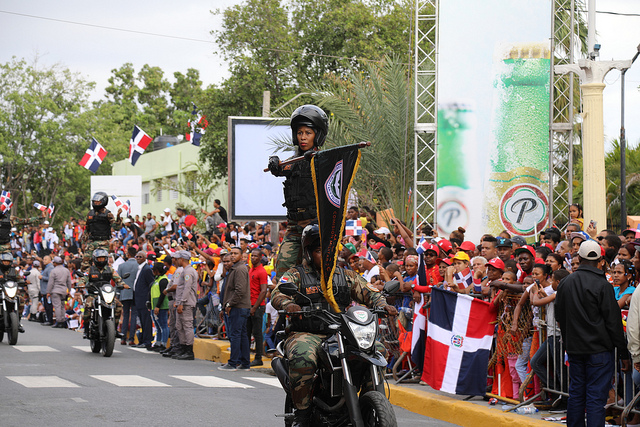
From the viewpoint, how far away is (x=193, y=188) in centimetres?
4384

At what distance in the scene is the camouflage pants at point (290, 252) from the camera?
811 centimetres

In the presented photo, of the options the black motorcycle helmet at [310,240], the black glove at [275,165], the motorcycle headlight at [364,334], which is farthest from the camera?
the black glove at [275,165]

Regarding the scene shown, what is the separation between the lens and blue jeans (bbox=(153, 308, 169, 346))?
1773 centimetres

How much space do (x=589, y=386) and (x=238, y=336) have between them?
302 inches

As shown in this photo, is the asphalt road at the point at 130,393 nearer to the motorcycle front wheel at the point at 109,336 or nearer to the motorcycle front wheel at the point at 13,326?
the motorcycle front wheel at the point at 109,336

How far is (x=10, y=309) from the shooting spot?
1658cm

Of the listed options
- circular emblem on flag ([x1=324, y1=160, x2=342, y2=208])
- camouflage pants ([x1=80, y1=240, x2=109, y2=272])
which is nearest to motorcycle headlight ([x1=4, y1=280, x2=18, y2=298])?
camouflage pants ([x1=80, y1=240, x2=109, y2=272])

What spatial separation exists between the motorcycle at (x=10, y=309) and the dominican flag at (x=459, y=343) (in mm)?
9197

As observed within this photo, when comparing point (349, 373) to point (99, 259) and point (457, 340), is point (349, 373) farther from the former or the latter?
point (99, 259)

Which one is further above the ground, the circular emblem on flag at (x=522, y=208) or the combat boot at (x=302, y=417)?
the circular emblem on flag at (x=522, y=208)

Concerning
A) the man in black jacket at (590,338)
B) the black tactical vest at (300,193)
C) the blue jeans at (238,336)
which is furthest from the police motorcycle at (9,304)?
the man in black jacket at (590,338)

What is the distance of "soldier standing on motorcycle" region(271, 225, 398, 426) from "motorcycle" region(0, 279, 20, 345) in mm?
10795

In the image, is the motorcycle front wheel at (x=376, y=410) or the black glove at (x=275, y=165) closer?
the motorcycle front wheel at (x=376, y=410)

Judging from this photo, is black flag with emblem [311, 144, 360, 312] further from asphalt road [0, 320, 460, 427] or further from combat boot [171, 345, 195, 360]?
combat boot [171, 345, 195, 360]
